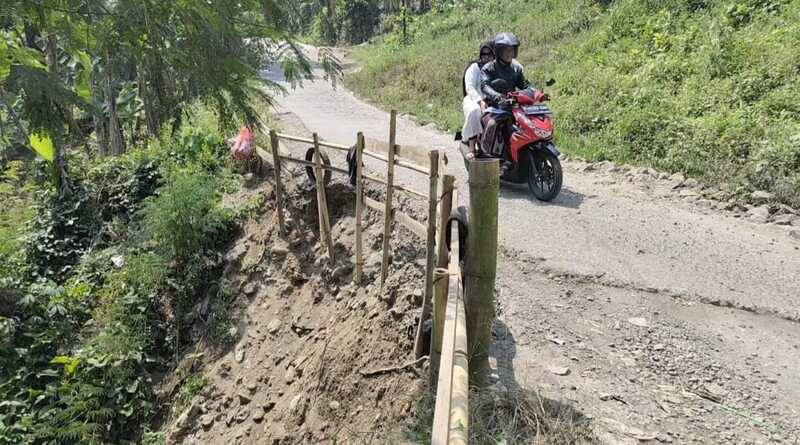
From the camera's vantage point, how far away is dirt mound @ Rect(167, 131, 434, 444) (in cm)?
405

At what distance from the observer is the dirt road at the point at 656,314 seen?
319 centimetres

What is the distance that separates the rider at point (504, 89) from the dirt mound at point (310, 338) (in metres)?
1.36

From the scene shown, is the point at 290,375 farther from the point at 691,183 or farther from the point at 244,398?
the point at 691,183

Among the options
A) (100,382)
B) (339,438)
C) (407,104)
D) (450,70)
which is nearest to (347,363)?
(339,438)

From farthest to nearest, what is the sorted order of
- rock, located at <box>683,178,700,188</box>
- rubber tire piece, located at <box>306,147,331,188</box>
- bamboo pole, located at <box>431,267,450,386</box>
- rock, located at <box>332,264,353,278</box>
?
rubber tire piece, located at <box>306,147,331,188</box> → rock, located at <box>683,178,700,188</box> → rock, located at <box>332,264,353,278</box> → bamboo pole, located at <box>431,267,450,386</box>

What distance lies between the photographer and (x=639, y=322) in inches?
159

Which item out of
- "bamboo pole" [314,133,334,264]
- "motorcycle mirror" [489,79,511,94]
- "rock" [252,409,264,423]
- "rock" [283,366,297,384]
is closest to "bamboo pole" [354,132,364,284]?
"bamboo pole" [314,133,334,264]

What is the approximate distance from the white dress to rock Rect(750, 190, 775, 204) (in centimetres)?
298

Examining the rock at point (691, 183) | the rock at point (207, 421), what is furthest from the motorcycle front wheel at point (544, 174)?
the rock at point (207, 421)

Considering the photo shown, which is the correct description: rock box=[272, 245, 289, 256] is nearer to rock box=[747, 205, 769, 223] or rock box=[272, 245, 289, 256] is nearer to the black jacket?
the black jacket

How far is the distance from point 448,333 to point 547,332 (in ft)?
5.34

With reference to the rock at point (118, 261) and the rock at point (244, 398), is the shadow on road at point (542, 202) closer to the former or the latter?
the rock at point (244, 398)

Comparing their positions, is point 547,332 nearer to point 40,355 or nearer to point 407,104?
point 40,355

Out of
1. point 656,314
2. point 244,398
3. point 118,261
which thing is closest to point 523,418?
point 656,314
